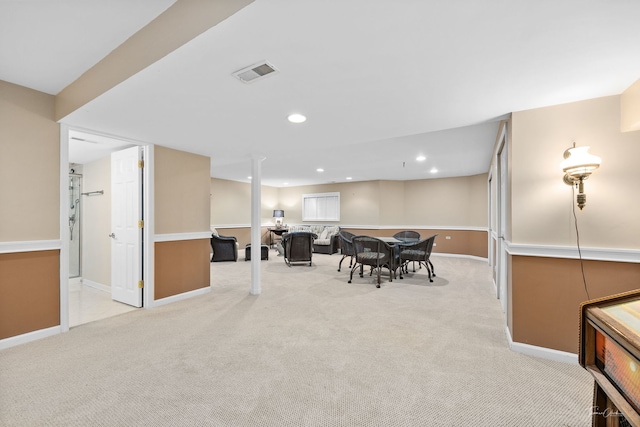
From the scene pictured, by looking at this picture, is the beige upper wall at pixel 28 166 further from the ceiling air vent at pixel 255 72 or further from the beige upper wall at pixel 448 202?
the beige upper wall at pixel 448 202

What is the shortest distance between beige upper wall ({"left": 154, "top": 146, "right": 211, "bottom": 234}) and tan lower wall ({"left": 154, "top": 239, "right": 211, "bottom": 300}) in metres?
0.23

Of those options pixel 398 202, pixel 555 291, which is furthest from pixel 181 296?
pixel 398 202

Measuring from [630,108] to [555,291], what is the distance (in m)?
1.53

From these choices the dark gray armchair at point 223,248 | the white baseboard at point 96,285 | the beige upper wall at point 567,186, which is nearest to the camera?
the beige upper wall at point 567,186

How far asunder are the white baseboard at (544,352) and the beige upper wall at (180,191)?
4257mm

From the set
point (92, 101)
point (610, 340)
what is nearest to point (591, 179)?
point (610, 340)

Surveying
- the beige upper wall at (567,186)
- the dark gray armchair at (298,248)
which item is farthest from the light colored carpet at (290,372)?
the dark gray armchair at (298,248)

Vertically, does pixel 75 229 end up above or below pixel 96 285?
above

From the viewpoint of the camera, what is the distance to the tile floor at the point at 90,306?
3250 mm

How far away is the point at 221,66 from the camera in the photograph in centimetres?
175

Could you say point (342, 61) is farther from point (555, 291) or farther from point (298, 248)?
point (298, 248)

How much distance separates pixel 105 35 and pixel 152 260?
268 centimetres

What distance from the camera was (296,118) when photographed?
2.74m

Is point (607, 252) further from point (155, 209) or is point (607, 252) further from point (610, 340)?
point (155, 209)
